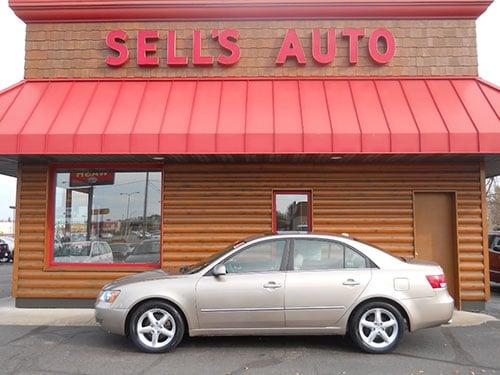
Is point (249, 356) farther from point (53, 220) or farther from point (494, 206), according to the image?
point (494, 206)

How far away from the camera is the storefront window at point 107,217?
972 centimetres

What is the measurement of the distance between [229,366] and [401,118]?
505 centimetres

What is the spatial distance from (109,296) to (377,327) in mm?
3481

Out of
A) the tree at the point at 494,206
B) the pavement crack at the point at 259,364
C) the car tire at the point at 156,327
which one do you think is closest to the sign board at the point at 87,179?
the car tire at the point at 156,327

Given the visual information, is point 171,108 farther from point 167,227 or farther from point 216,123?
point 167,227

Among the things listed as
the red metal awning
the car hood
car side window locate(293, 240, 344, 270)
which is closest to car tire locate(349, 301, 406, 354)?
car side window locate(293, 240, 344, 270)

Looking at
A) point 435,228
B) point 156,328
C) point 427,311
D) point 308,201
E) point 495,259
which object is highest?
point 308,201

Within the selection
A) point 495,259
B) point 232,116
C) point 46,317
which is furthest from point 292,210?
point 495,259

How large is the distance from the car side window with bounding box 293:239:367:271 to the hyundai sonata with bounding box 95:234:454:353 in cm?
3

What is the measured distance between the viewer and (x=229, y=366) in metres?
5.93

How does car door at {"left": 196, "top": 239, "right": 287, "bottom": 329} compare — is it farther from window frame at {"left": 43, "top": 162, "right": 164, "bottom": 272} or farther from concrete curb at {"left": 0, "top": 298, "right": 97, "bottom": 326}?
window frame at {"left": 43, "top": 162, "right": 164, "bottom": 272}

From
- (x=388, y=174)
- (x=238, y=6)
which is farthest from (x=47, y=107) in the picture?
(x=388, y=174)

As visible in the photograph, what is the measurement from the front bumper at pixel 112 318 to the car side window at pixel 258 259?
4.83 ft

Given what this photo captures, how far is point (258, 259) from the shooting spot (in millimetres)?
6570
